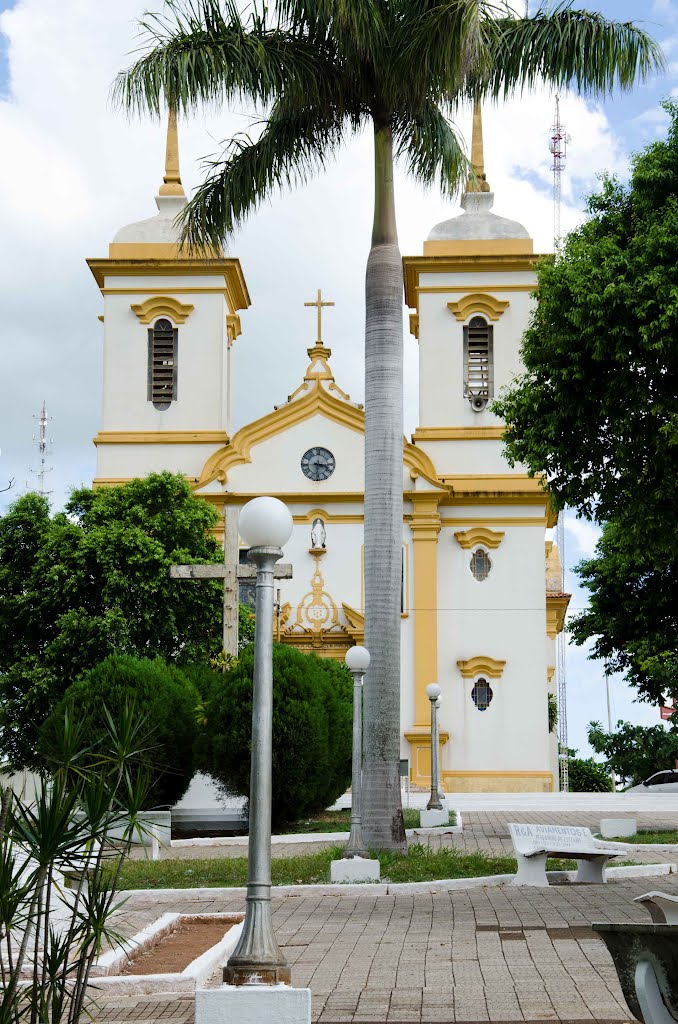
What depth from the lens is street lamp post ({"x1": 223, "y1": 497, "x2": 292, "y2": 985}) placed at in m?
7.65

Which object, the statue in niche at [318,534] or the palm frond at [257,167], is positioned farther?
the statue in niche at [318,534]

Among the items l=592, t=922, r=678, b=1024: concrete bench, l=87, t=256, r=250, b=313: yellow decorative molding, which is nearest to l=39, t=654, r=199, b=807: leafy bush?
l=592, t=922, r=678, b=1024: concrete bench

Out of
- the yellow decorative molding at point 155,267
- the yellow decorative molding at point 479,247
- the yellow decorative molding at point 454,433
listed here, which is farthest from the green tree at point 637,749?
the yellow decorative molding at point 155,267

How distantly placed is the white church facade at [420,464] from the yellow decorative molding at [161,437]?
4cm

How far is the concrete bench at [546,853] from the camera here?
14.1 metres

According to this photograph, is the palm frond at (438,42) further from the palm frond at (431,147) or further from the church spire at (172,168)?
the church spire at (172,168)

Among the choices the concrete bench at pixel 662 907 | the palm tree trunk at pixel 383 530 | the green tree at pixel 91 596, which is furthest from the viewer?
the green tree at pixel 91 596

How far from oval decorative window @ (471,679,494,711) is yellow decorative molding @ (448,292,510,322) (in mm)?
9079

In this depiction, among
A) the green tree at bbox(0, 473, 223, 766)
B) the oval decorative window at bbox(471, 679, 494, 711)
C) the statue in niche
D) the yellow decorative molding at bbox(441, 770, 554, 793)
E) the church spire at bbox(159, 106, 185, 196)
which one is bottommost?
the yellow decorative molding at bbox(441, 770, 554, 793)

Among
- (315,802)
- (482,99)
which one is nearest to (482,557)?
(315,802)

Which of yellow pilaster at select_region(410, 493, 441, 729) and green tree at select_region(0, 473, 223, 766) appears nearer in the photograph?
green tree at select_region(0, 473, 223, 766)

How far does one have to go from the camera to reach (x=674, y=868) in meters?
15.7

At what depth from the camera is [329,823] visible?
2488cm

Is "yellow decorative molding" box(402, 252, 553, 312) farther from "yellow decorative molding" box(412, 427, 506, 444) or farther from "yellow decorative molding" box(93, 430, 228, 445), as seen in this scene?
"yellow decorative molding" box(93, 430, 228, 445)
